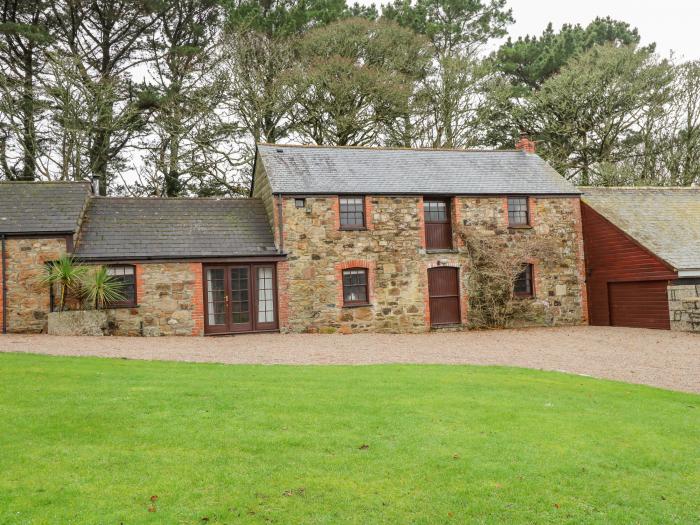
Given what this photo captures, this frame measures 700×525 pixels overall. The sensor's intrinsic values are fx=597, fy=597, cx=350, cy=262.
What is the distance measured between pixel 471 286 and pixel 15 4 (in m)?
23.7

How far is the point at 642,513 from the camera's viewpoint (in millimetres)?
4887

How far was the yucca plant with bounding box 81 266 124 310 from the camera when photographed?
56.3ft

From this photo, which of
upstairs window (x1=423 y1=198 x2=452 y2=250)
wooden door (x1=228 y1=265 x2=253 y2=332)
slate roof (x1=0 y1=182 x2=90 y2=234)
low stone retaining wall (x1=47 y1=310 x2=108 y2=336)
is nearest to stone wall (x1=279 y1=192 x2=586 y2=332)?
upstairs window (x1=423 y1=198 x2=452 y2=250)

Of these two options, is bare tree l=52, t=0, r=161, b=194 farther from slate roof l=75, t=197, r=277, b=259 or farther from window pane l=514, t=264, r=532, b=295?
window pane l=514, t=264, r=532, b=295

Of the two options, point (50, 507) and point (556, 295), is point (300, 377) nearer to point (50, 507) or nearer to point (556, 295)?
point (50, 507)

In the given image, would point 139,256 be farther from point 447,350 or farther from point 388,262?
point 447,350

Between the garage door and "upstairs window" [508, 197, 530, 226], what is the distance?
388 cm

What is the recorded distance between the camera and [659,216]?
886 inches

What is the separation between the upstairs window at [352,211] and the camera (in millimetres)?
20547

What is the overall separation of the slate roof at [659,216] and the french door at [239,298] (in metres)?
12.5

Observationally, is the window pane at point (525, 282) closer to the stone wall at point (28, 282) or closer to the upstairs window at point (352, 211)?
the upstairs window at point (352, 211)

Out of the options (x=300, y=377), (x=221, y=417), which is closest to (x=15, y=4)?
(x=300, y=377)

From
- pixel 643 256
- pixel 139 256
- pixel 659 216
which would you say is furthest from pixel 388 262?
pixel 659 216

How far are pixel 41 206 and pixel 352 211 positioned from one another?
992cm
